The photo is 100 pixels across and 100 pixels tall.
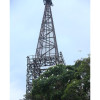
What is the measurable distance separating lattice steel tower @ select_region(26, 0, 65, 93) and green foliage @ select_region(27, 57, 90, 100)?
448cm

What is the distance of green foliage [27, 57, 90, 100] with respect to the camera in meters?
14.9

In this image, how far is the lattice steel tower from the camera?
922 inches

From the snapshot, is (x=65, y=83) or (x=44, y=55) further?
(x=44, y=55)

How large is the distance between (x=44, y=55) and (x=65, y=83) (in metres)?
7.16

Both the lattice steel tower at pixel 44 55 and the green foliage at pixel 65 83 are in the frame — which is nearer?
the green foliage at pixel 65 83

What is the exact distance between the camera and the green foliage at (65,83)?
49.0ft

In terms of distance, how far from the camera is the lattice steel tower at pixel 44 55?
2342 centimetres

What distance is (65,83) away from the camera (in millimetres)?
16953

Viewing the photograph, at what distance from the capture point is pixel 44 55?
937 inches

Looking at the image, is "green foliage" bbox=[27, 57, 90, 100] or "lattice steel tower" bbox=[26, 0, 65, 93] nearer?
"green foliage" bbox=[27, 57, 90, 100]

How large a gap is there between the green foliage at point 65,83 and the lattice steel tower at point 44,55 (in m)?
4.48

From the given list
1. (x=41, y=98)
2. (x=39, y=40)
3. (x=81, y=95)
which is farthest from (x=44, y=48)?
(x=81, y=95)
